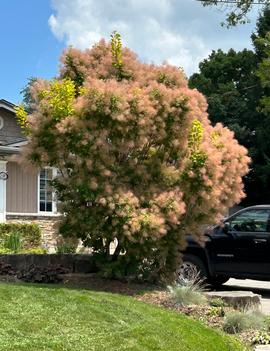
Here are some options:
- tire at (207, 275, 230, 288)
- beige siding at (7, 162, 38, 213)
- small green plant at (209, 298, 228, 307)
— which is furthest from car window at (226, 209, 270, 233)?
beige siding at (7, 162, 38, 213)

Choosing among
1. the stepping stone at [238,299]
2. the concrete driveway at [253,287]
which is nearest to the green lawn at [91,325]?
the stepping stone at [238,299]

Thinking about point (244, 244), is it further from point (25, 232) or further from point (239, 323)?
point (25, 232)

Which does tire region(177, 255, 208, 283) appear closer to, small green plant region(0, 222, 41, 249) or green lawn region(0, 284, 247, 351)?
green lawn region(0, 284, 247, 351)

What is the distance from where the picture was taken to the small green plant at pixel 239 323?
8.00 meters

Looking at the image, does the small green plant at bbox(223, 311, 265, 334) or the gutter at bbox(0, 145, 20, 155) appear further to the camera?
the gutter at bbox(0, 145, 20, 155)

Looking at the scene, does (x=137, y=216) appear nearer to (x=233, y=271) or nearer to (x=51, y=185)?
(x=51, y=185)

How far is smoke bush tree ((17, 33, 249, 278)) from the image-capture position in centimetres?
934

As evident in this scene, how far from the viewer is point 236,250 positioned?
12766 mm

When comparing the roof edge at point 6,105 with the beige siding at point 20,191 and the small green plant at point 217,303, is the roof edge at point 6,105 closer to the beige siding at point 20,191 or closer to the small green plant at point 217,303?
the beige siding at point 20,191

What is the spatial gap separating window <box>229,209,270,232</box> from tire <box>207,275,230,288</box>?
49.7 inches

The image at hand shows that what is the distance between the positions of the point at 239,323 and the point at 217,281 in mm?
5770

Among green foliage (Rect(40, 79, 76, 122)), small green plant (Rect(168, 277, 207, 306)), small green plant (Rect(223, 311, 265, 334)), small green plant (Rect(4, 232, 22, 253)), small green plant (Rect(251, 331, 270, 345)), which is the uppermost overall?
green foliage (Rect(40, 79, 76, 122))

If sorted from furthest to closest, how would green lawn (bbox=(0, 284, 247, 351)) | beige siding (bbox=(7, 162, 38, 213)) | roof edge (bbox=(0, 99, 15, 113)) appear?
roof edge (bbox=(0, 99, 15, 113)) → beige siding (bbox=(7, 162, 38, 213)) → green lawn (bbox=(0, 284, 247, 351))

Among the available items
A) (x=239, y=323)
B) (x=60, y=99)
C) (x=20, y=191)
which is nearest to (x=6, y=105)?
(x=20, y=191)
